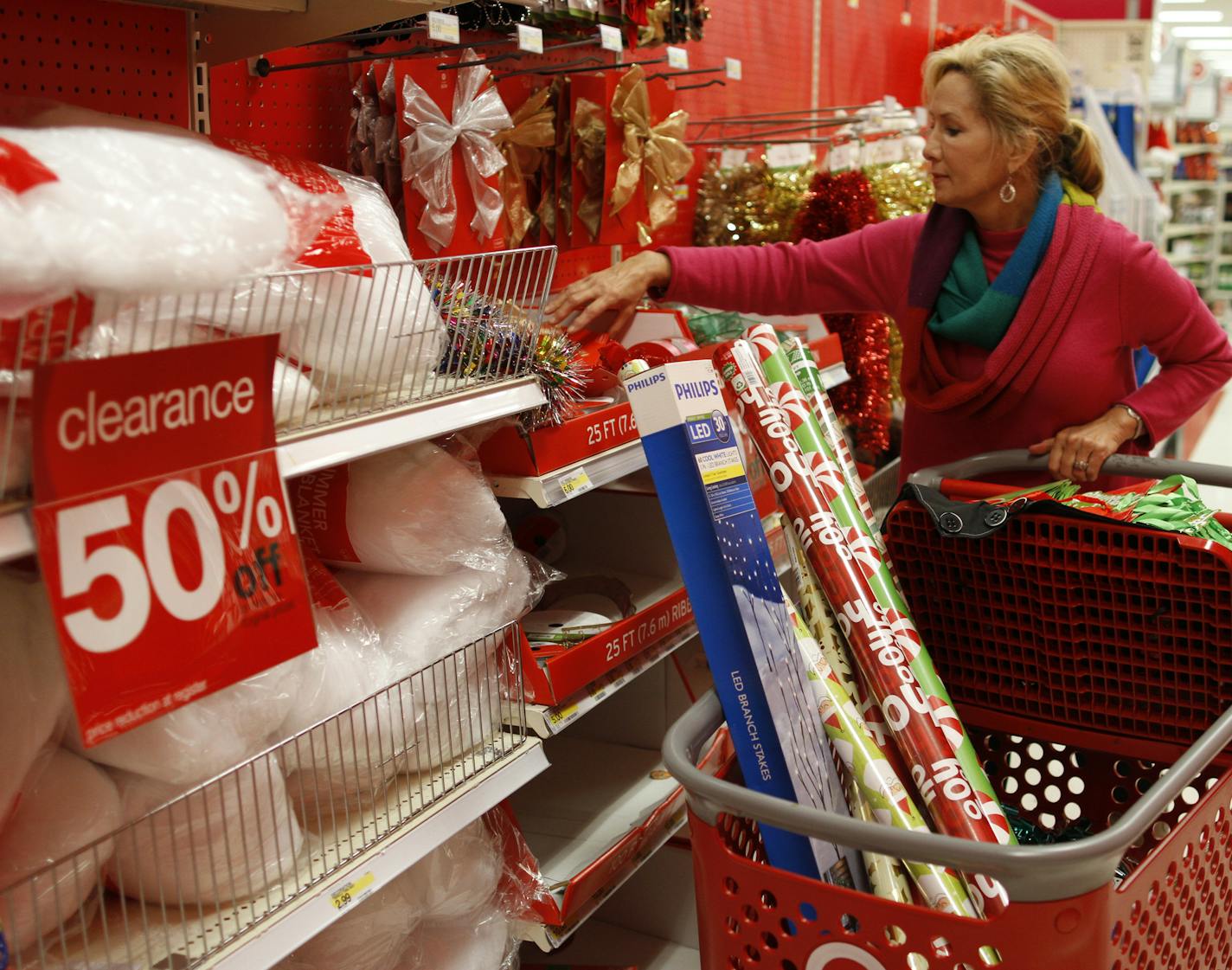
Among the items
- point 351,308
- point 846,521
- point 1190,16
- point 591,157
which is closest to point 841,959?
point 846,521

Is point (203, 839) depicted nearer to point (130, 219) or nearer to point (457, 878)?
point (457, 878)

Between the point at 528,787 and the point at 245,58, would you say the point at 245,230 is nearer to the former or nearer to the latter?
the point at 245,58

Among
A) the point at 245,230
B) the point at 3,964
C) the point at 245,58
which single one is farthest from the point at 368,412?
the point at 245,58

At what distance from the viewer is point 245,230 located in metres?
1.01

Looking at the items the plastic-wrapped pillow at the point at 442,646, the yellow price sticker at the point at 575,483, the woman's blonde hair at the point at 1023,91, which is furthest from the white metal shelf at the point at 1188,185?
the plastic-wrapped pillow at the point at 442,646

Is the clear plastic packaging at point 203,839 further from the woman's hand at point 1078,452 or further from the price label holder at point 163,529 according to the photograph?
the woman's hand at point 1078,452

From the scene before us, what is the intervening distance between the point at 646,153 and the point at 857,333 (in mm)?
860

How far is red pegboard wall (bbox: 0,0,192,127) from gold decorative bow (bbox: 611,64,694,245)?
98 cm

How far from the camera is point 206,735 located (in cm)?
123

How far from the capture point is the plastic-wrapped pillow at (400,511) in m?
1.59

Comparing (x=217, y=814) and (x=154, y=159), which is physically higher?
(x=154, y=159)

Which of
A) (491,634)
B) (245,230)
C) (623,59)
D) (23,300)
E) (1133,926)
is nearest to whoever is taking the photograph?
(23,300)

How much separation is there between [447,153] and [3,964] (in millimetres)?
1333

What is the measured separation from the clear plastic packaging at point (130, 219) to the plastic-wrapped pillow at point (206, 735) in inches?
17.2
